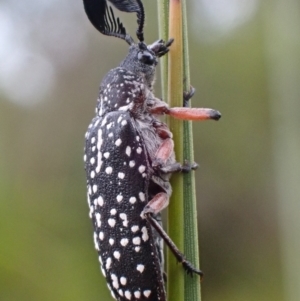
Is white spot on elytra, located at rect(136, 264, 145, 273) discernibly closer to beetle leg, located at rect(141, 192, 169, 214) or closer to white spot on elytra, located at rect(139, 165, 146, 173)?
beetle leg, located at rect(141, 192, 169, 214)

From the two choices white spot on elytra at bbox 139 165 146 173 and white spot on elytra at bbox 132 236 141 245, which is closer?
white spot on elytra at bbox 132 236 141 245

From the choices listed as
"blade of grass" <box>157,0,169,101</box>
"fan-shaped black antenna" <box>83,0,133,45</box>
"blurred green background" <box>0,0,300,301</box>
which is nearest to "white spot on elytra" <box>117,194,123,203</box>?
"blade of grass" <box>157,0,169,101</box>

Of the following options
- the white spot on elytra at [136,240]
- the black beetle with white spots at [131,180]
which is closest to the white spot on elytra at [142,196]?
the black beetle with white spots at [131,180]

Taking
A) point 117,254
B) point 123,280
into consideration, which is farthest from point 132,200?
point 123,280

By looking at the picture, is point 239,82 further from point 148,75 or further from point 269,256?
point 148,75

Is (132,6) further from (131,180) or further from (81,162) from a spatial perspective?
(81,162)

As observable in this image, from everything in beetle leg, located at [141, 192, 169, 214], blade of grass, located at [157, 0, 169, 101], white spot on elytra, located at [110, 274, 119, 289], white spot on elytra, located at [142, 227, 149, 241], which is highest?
blade of grass, located at [157, 0, 169, 101]

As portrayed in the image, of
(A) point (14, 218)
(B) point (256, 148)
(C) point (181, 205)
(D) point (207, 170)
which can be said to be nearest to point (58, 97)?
(A) point (14, 218)
